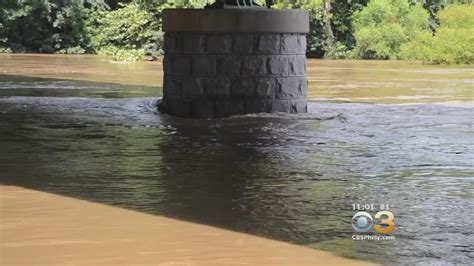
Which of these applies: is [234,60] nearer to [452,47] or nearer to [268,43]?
[268,43]

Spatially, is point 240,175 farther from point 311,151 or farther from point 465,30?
point 465,30

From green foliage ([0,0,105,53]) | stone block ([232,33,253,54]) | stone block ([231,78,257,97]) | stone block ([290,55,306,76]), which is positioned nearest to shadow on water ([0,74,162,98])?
stone block ([231,78,257,97])

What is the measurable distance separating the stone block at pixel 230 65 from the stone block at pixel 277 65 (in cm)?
58

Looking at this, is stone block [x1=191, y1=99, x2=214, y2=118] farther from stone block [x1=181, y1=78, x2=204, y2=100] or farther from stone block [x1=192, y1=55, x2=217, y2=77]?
stone block [x1=192, y1=55, x2=217, y2=77]

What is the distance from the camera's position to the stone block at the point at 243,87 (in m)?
15.4

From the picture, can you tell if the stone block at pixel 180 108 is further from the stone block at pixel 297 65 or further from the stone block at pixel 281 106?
the stone block at pixel 297 65

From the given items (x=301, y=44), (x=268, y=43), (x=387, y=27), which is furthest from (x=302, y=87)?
(x=387, y=27)

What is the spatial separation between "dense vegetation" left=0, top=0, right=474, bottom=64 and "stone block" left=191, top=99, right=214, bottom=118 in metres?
30.6

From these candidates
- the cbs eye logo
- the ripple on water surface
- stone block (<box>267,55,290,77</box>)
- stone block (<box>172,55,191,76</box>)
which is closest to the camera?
the cbs eye logo

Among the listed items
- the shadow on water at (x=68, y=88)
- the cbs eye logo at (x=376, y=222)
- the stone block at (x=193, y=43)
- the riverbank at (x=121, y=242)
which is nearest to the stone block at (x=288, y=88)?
the stone block at (x=193, y=43)

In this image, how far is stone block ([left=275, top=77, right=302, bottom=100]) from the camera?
619 inches

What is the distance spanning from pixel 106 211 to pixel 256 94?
888 cm

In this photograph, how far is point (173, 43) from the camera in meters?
15.9

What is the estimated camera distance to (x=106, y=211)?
6840mm
